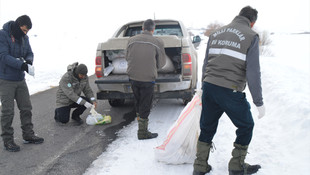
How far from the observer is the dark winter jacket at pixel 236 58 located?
8.66ft

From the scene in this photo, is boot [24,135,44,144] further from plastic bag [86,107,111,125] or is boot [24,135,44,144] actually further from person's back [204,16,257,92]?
person's back [204,16,257,92]

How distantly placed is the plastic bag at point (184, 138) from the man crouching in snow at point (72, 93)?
2.15 metres

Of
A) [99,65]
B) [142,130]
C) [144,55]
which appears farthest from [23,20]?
[142,130]

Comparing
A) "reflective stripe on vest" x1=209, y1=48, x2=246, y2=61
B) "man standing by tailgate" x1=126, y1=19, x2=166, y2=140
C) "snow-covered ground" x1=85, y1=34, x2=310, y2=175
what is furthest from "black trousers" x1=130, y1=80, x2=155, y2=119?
"reflective stripe on vest" x1=209, y1=48, x2=246, y2=61

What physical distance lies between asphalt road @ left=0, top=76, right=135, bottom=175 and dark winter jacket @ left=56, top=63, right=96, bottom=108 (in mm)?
449

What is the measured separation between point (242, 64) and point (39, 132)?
11.9 ft

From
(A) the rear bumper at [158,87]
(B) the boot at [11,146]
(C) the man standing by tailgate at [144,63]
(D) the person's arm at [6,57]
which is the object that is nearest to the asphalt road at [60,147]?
(B) the boot at [11,146]

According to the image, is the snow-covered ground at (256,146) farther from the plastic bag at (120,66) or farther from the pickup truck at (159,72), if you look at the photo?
the plastic bag at (120,66)

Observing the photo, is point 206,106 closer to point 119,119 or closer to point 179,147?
point 179,147

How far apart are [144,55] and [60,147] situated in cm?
187

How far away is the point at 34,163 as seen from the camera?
3.60 m

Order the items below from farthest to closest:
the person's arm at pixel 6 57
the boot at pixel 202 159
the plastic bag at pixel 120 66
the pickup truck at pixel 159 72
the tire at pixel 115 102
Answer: the tire at pixel 115 102, the plastic bag at pixel 120 66, the pickup truck at pixel 159 72, the person's arm at pixel 6 57, the boot at pixel 202 159

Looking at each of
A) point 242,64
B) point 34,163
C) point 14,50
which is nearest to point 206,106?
point 242,64

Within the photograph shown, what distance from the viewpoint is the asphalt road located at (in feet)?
11.3
